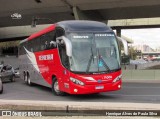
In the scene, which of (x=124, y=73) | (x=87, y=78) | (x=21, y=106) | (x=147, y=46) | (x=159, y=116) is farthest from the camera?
(x=147, y=46)

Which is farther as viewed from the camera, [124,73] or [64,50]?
[124,73]

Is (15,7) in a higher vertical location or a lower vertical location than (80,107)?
higher

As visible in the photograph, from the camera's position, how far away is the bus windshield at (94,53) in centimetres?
1541

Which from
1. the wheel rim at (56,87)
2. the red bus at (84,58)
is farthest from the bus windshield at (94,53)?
the wheel rim at (56,87)

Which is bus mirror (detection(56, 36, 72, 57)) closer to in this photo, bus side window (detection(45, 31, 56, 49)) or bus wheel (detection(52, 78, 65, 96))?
bus side window (detection(45, 31, 56, 49))

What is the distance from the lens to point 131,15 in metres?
43.6

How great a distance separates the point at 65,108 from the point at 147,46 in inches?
7265

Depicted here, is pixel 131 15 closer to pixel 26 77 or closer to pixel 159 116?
pixel 26 77

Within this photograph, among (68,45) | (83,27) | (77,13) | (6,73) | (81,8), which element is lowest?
(6,73)

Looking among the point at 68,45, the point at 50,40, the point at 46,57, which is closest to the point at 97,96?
the point at 46,57

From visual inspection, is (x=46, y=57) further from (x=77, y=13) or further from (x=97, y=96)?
(x=77, y=13)

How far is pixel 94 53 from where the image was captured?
15.6 meters

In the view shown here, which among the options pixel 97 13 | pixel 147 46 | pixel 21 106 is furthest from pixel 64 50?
pixel 147 46

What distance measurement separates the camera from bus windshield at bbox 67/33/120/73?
607 inches
